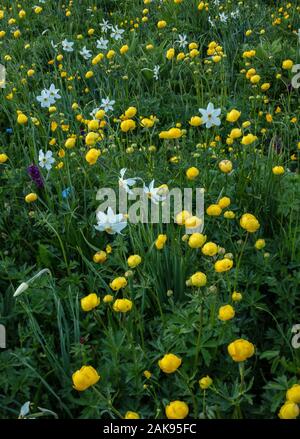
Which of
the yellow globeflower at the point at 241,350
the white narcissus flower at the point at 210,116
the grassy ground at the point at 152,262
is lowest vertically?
the grassy ground at the point at 152,262

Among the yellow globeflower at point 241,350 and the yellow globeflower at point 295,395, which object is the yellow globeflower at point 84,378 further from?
the yellow globeflower at point 295,395

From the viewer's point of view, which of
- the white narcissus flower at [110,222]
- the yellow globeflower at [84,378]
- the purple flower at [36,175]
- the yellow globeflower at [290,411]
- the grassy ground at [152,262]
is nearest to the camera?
the yellow globeflower at [290,411]

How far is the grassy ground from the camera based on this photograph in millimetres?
1334

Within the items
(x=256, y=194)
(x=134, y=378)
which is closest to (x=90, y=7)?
(x=256, y=194)

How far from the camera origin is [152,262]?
5.39 ft

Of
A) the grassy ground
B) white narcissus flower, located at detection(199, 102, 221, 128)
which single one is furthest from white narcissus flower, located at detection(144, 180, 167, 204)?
white narcissus flower, located at detection(199, 102, 221, 128)

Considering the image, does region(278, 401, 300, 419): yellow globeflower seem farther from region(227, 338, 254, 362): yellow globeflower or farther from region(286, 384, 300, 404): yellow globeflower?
region(227, 338, 254, 362): yellow globeflower

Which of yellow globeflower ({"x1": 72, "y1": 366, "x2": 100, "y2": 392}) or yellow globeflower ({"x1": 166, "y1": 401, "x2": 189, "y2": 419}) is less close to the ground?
yellow globeflower ({"x1": 72, "y1": 366, "x2": 100, "y2": 392})

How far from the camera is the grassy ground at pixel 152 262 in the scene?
1334 mm

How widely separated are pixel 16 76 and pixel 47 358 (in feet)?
6.64

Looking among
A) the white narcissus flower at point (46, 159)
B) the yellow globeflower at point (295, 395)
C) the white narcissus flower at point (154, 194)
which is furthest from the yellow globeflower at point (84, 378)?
the white narcissus flower at point (46, 159)

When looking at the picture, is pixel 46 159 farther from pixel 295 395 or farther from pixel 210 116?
pixel 295 395

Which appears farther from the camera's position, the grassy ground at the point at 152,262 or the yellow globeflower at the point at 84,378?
the grassy ground at the point at 152,262
